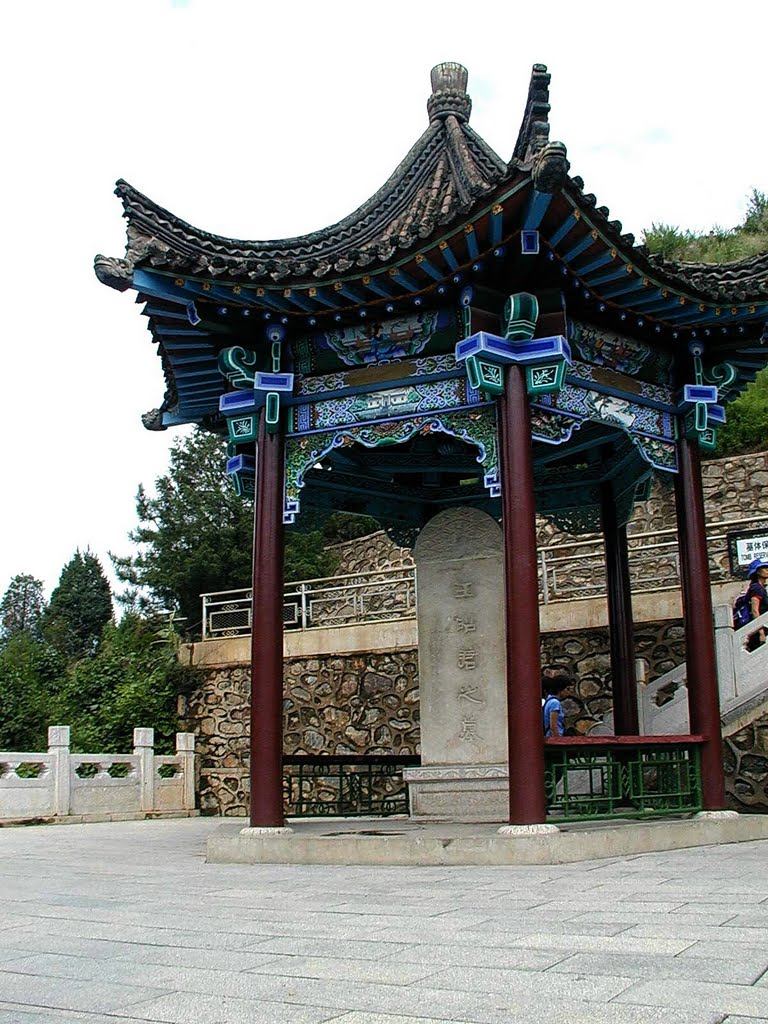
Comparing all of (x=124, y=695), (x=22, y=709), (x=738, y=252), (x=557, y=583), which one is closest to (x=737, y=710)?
(x=557, y=583)

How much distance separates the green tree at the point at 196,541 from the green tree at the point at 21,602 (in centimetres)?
3515

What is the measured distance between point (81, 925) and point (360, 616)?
46.3 ft

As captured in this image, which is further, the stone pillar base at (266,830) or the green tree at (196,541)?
the green tree at (196,541)

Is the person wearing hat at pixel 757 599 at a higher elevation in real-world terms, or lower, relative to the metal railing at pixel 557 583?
lower

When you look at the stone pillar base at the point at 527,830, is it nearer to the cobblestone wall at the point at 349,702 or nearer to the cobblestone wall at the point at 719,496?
the cobblestone wall at the point at 349,702

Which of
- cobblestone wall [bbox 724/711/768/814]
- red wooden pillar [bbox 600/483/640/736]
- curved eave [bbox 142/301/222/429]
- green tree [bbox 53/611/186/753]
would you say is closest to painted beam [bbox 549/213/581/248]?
curved eave [bbox 142/301/222/429]

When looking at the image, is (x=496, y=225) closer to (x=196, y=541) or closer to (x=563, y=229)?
(x=563, y=229)

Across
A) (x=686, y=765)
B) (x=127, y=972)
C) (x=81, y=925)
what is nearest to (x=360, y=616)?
(x=686, y=765)

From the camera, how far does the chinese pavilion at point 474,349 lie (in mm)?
7910

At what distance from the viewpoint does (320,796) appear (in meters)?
17.0

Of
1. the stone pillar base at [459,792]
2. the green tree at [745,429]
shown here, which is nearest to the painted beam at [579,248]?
the stone pillar base at [459,792]

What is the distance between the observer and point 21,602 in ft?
212

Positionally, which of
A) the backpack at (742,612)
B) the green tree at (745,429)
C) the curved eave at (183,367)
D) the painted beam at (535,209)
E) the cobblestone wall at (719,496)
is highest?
the green tree at (745,429)

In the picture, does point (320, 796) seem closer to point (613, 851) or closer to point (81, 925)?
point (613, 851)
